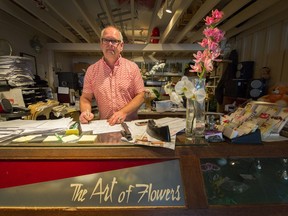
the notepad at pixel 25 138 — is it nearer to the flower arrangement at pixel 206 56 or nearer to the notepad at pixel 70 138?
the notepad at pixel 70 138

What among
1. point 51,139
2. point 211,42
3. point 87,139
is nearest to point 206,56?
point 211,42

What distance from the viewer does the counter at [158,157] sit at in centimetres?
65

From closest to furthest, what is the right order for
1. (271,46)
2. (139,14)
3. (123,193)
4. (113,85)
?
(123,193) → (113,85) → (271,46) → (139,14)

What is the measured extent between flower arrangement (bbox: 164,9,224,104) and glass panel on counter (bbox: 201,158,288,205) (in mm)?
296

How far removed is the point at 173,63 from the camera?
6508 mm

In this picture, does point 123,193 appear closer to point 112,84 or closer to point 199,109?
point 199,109

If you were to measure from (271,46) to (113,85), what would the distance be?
3325 mm

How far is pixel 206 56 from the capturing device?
805mm

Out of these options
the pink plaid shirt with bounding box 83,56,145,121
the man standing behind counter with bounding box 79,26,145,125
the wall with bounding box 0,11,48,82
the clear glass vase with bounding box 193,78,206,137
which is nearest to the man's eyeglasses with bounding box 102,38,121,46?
the man standing behind counter with bounding box 79,26,145,125

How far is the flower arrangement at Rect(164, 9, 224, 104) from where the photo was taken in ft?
2.58

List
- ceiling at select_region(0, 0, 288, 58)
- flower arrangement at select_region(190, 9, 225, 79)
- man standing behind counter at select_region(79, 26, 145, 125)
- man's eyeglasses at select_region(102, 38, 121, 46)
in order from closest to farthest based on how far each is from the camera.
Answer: flower arrangement at select_region(190, 9, 225, 79), man's eyeglasses at select_region(102, 38, 121, 46), man standing behind counter at select_region(79, 26, 145, 125), ceiling at select_region(0, 0, 288, 58)

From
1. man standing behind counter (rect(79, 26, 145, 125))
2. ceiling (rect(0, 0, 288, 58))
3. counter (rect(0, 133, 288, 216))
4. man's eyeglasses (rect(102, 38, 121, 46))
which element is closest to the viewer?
counter (rect(0, 133, 288, 216))

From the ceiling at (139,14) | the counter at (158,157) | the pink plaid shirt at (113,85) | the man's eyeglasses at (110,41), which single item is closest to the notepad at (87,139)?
the counter at (158,157)

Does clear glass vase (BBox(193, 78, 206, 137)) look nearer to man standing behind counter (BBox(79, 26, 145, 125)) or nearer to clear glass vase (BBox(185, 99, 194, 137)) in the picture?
clear glass vase (BBox(185, 99, 194, 137))
